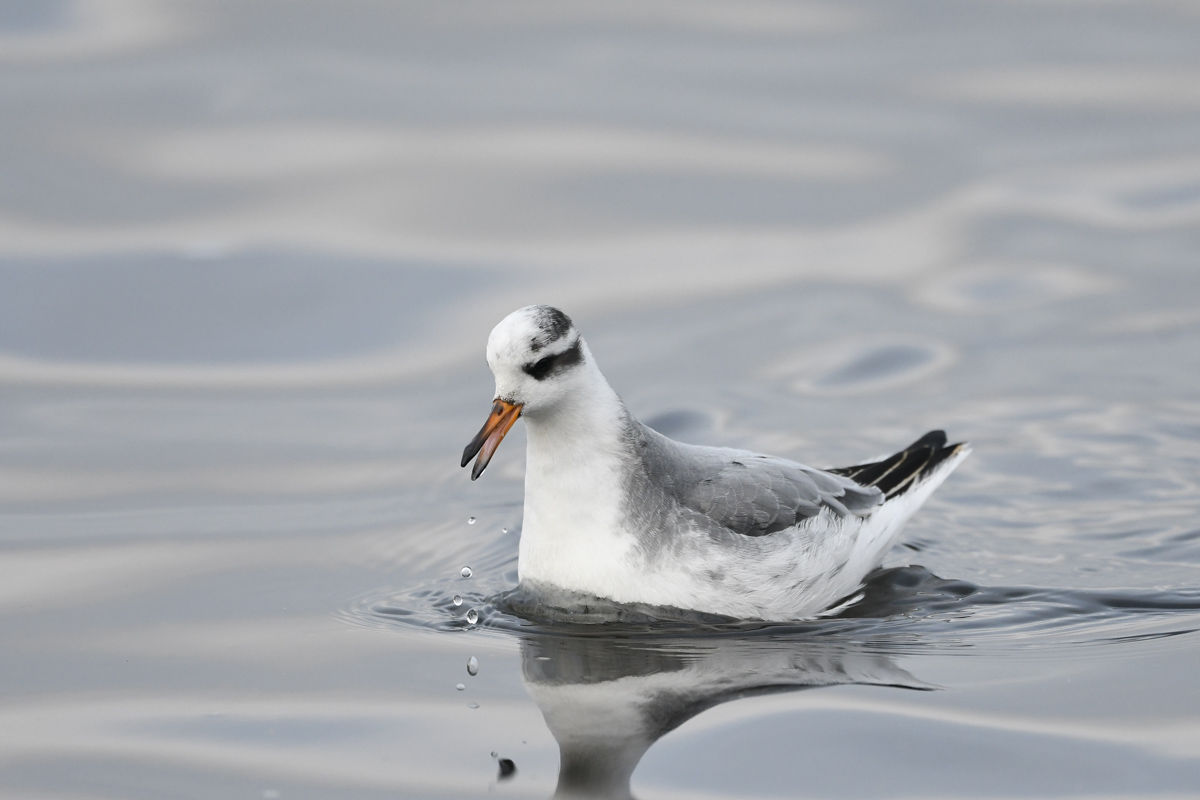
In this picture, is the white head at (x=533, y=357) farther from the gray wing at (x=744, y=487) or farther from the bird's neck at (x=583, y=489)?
the gray wing at (x=744, y=487)

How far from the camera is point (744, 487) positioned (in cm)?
799

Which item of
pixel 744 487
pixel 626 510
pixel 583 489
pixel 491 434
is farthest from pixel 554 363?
pixel 744 487

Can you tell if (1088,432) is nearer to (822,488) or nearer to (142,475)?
(822,488)

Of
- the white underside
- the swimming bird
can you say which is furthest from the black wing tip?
the white underside

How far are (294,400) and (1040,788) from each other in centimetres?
634

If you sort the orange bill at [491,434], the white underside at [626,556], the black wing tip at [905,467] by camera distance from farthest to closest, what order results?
the black wing tip at [905,467] < the white underside at [626,556] < the orange bill at [491,434]

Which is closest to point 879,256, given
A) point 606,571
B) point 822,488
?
point 822,488

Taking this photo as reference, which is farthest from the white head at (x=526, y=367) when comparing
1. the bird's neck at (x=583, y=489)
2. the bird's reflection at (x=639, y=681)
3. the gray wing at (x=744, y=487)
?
the bird's reflection at (x=639, y=681)

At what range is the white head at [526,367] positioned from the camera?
23.5ft

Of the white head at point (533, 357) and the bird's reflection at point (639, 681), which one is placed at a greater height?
the white head at point (533, 357)

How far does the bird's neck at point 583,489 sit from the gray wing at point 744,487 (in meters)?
0.23

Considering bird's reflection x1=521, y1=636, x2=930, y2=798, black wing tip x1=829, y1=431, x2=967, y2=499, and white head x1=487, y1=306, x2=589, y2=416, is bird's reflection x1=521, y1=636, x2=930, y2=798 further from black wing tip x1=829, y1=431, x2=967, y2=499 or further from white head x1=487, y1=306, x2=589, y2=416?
black wing tip x1=829, y1=431, x2=967, y2=499

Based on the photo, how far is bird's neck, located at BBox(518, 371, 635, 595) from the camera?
7.57 metres

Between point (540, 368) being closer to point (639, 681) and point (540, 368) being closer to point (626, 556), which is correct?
point (626, 556)
